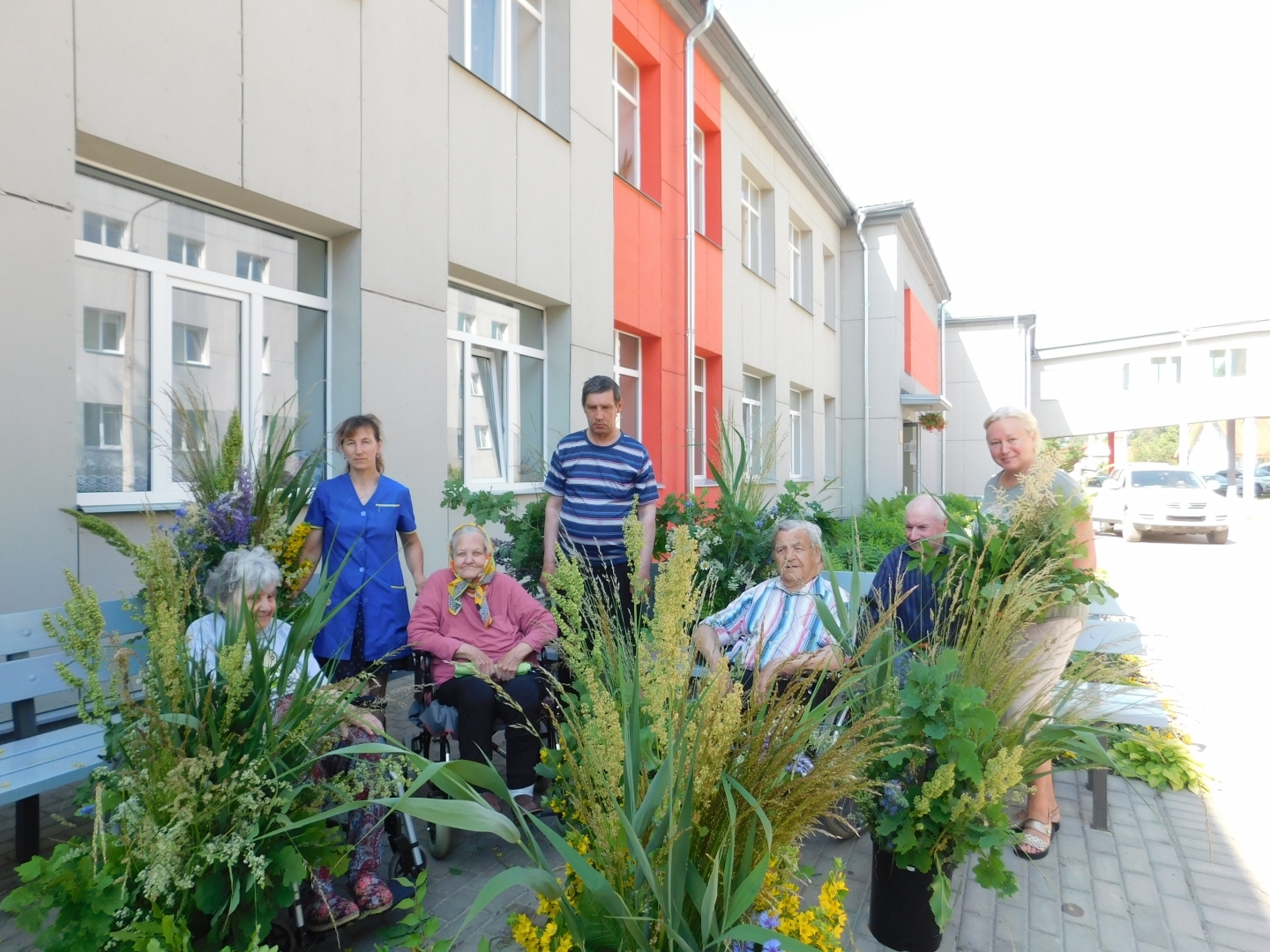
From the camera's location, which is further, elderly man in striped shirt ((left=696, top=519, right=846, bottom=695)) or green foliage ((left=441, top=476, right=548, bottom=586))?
green foliage ((left=441, top=476, right=548, bottom=586))

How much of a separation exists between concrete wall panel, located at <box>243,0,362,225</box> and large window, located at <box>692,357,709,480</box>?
6.25 metres

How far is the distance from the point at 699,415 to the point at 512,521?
6606 mm

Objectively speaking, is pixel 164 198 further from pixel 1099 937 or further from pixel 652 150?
pixel 652 150

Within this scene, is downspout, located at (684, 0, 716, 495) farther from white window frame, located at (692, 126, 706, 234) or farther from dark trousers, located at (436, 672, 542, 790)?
dark trousers, located at (436, 672, 542, 790)

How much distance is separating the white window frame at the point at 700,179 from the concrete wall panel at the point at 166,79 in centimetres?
766

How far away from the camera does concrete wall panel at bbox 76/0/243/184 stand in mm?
4062

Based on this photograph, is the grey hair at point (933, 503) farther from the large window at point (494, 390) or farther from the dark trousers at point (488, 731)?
the large window at point (494, 390)

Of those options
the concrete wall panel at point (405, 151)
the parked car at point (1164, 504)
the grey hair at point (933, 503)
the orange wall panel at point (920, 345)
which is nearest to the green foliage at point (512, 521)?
the concrete wall panel at point (405, 151)

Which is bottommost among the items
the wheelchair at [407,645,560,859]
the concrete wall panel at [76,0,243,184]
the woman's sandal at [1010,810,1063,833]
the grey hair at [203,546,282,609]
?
the woman's sandal at [1010,810,1063,833]

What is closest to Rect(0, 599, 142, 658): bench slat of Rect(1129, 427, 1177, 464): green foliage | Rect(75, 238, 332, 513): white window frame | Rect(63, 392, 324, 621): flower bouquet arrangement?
Rect(63, 392, 324, 621): flower bouquet arrangement

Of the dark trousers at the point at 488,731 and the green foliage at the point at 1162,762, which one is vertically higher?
the dark trousers at the point at 488,731

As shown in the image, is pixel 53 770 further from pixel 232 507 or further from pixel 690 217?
pixel 690 217

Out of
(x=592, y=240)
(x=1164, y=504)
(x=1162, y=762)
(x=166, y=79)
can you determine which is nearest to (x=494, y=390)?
(x=592, y=240)

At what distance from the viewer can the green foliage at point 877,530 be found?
3.22 metres
